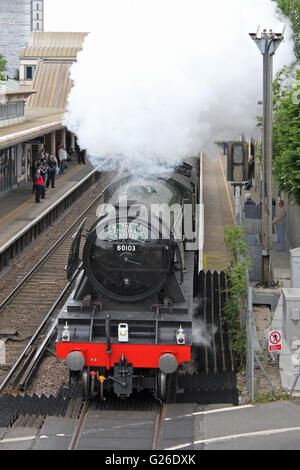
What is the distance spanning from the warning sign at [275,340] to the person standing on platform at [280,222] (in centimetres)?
782

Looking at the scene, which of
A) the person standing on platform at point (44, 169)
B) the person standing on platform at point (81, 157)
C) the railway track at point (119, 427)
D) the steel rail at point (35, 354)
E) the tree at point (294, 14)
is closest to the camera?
the railway track at point (119, 427)

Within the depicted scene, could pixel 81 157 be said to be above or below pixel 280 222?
above

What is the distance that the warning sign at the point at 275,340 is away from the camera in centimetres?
944

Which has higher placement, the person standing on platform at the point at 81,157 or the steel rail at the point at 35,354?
the person standing on platform at the point at 81,157

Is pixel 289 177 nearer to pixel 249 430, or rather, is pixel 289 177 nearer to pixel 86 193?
pixel 249 430

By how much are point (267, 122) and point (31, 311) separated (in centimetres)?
634

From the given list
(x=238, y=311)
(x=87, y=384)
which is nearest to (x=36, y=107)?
(x=238, y=311)

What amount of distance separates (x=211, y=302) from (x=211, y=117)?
3.72 metres

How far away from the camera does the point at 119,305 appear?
9.79 meters

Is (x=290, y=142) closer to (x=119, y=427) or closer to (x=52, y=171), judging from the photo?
(x=119, y=427)

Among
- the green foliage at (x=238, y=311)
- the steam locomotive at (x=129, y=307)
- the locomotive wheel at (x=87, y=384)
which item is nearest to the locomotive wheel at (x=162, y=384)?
the steam locomotive at (x=129, y=307)

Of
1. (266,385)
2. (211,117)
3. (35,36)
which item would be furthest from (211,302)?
(35,36)

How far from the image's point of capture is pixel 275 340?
9.48m

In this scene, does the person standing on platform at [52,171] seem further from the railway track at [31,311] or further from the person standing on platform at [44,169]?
the railway track at [31,311]
